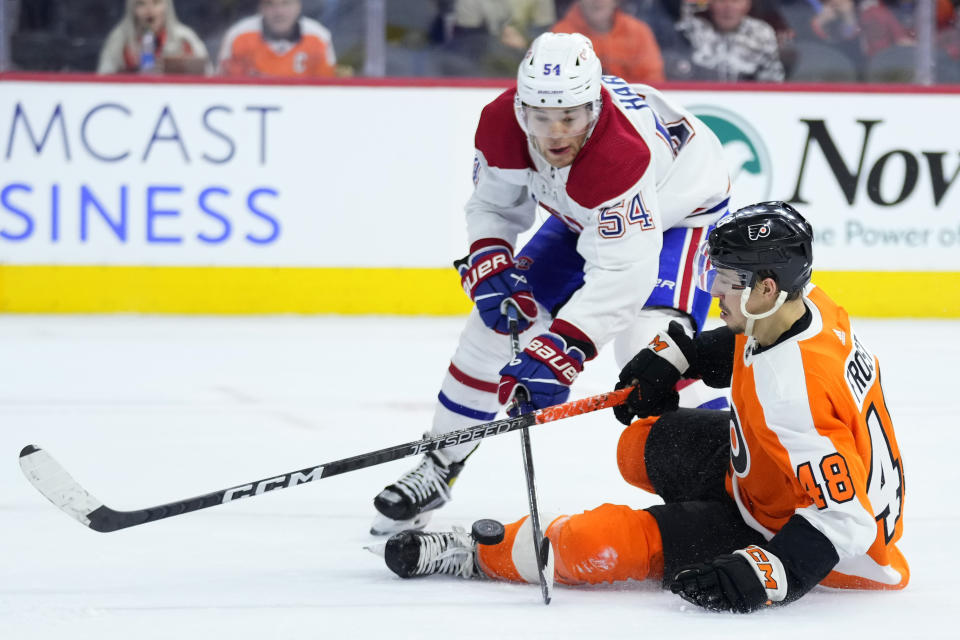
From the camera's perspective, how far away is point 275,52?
5.68 metres

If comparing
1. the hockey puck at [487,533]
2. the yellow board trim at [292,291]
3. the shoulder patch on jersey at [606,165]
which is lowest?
the yellow board trim at [292,291]

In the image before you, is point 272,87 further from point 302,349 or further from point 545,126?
point 545,126

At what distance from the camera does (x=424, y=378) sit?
439 centimetres

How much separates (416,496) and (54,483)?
0.72m

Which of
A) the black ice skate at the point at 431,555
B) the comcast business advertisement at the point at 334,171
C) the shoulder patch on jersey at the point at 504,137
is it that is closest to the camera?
the black ice skate at the point at 431,555

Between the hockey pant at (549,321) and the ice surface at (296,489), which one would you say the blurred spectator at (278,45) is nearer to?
the ice surface at (296,489)

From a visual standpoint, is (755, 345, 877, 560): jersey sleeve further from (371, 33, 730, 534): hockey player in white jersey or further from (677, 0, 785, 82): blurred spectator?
(677, 0, 785, 82): blurred spectator

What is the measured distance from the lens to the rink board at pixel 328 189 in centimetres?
555


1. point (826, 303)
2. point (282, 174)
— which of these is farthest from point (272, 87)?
point (826, 303)

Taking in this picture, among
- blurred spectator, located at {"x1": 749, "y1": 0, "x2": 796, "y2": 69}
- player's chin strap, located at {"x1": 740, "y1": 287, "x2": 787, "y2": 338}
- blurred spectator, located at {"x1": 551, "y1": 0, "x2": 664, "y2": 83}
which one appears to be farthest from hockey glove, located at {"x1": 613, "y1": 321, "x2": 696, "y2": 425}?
blurred spectator, located at {"x1": 749, "y1": 0, "x2": 796, "y2": 69}

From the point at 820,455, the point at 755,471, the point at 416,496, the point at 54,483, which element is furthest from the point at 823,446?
Result: the point at 54,483

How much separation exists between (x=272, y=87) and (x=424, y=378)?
1.84 m

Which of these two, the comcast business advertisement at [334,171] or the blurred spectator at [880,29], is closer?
the comcast business advertisement at [334,171]

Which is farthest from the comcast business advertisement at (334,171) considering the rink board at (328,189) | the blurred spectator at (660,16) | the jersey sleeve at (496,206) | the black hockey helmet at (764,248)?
the black hockey helmet at (764,248)
